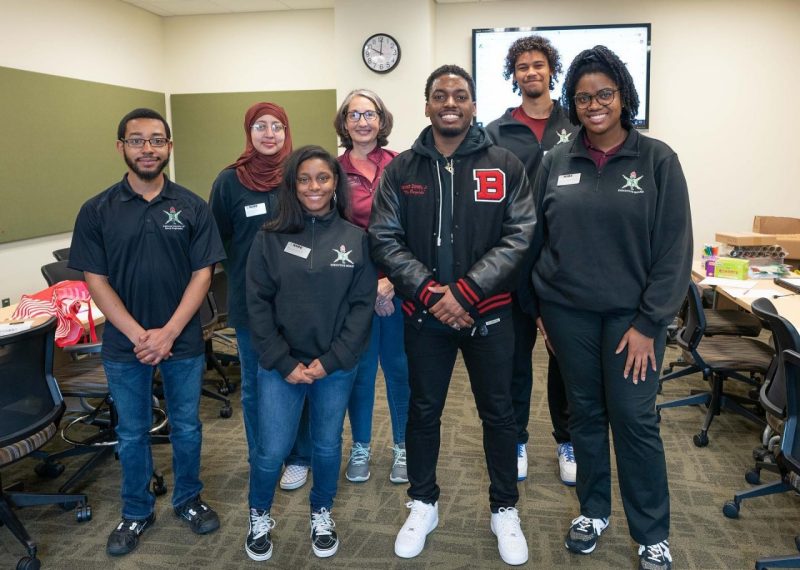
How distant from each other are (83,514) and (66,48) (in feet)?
12.6

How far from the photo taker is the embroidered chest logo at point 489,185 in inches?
74.9

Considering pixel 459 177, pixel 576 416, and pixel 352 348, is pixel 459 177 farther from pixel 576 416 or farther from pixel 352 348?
pixel 576 416

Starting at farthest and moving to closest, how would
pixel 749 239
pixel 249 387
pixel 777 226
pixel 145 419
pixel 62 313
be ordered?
pixel 777 226
pixel 749 239
pixel 62 313
pixel 249 387
pixel 145 419

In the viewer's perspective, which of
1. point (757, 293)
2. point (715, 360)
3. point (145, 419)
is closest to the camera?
point (145, 419)

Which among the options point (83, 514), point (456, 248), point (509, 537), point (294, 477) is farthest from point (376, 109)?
point (83, 514)

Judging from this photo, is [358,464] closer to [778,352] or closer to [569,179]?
[569,179]

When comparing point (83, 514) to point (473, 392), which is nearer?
point (473, 392)

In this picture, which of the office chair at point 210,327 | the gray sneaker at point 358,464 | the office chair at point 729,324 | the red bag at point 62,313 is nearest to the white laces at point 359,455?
the gray sneaker at point 358,464

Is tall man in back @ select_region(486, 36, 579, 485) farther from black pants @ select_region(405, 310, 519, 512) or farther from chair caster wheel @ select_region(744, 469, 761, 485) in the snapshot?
chair caster wheel @ select_region(744, 469, 761, 485)

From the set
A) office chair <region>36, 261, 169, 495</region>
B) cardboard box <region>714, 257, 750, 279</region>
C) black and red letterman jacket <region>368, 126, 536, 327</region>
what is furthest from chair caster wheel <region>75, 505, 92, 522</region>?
cardboard box <region>714, 257, 750, 279</region>

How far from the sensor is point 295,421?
79.8 inches

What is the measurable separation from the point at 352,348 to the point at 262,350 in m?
0.29

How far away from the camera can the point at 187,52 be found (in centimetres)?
591

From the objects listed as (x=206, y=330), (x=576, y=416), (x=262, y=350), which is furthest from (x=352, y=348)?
(x=206, y=330)
